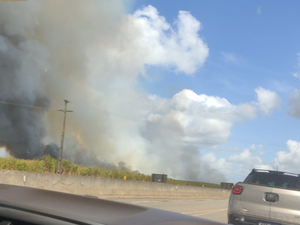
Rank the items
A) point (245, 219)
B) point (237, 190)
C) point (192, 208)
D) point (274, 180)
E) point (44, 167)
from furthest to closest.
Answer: point (44, 167), point (192, 208), point (274, 180), point (237, 190), point (245, 219)

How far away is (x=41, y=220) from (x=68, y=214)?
20 centimetres

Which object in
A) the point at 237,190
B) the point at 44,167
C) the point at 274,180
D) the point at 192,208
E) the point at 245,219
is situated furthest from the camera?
the point at 44,167

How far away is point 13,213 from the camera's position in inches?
102

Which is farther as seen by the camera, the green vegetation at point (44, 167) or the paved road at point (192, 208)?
the green vegetation at point (44, 167)

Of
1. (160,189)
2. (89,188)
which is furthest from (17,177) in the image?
(160,189)

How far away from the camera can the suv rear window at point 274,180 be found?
31.8ft

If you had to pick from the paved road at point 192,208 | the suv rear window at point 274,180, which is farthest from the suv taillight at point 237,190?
the paved road at point 192,208

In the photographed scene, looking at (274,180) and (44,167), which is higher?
(274,180)

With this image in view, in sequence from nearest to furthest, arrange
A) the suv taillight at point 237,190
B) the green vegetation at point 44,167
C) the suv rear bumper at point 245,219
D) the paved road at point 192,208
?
the suv rear bumper at point 245,219 < the suv taillight at point 237,190 < the paved road at point 192,208 < the green vegetation at point 44,167

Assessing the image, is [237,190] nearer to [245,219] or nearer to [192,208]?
[245,219]

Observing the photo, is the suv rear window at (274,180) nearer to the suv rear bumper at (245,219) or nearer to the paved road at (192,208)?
the suv rear bumper at (245,219)

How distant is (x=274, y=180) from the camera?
1001cm

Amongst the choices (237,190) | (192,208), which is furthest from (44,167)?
(237,190)

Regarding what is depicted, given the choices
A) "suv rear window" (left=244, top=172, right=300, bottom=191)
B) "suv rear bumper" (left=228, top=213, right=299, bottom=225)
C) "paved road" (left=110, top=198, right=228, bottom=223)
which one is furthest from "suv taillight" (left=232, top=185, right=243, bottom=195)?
"paved road" (left=110, top=198, right=228, bottom=223)
